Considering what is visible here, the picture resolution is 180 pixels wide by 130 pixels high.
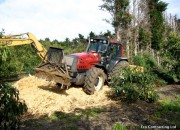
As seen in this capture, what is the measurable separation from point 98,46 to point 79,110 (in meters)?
4.36

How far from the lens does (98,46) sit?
43.5 ft

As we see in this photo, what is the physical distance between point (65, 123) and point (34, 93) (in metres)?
3.71

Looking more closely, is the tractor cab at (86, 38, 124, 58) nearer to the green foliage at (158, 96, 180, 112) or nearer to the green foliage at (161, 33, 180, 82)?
the green foliage at (158, 96, 180, 112)

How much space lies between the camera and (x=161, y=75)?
17.1 m

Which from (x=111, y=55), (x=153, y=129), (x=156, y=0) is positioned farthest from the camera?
(x=156, y=0)

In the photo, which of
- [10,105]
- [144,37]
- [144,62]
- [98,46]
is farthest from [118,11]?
[10,105]

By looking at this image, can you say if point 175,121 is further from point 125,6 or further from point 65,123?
point 125,6

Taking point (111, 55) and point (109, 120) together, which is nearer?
point (109, 120)

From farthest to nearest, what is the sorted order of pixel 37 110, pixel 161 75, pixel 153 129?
1. pixel 161 75
2. pixel 37 110
3. pixel 153 129

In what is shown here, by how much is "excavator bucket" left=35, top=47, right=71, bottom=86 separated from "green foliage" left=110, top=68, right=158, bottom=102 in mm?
2027

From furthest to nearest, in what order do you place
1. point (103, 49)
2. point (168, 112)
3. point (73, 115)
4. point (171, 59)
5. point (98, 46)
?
point (171, 59) < point (98, 46) < point (103, 49) < point (168, 112) < point (73, 115)

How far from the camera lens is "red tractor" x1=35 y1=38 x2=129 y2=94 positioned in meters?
11.5

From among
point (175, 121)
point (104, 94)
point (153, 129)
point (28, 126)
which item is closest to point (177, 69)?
point (104, 94)

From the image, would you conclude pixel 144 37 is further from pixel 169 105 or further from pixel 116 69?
pixel 169 105
